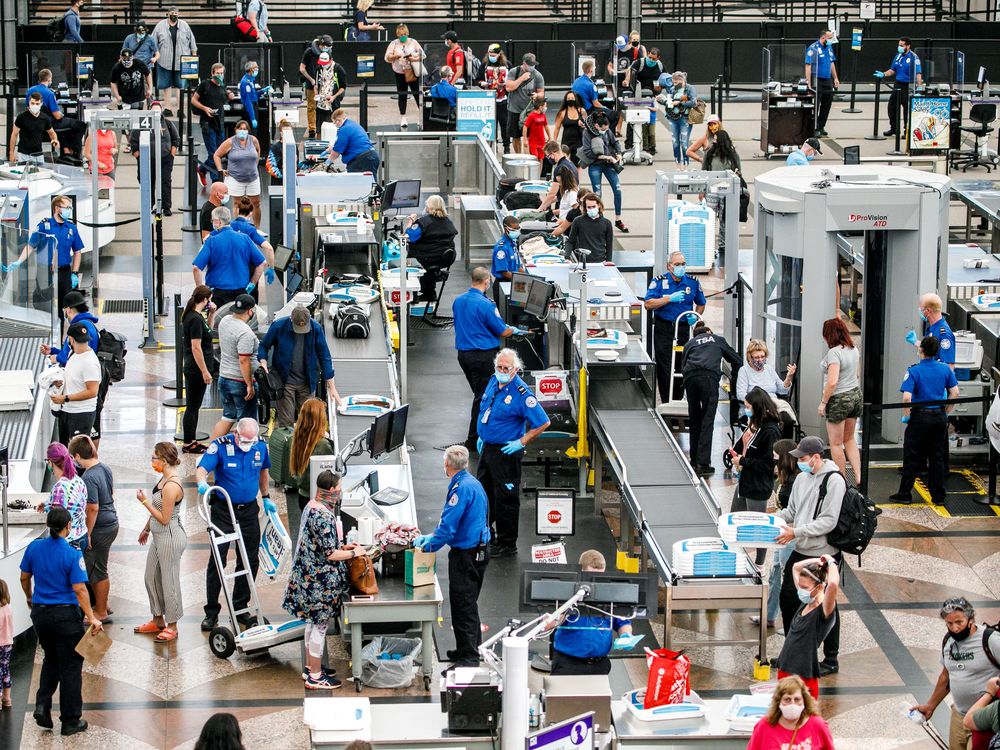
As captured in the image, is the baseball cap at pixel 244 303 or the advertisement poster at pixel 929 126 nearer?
the baseball cap at pixel 244 303

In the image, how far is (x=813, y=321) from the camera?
1717cm

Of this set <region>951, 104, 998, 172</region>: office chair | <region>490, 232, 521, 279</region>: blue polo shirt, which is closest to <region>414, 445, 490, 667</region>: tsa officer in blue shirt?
<region>490, 232, 521, 279</region>: blue polo shirt

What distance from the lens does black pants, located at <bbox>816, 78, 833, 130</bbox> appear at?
30.9m

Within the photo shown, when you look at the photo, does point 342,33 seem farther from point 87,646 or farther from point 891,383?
point 87,646

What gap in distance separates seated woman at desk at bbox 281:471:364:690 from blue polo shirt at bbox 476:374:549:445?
2.48 meters

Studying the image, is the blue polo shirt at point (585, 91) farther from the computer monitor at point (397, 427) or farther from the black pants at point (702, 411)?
the computer monitor at point (397, 427)

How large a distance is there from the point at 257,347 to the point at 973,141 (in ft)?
65.3

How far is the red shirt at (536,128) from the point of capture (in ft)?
92.3

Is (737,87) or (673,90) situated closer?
(673,90)

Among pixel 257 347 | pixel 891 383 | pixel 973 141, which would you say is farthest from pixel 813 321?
pixel 973 141

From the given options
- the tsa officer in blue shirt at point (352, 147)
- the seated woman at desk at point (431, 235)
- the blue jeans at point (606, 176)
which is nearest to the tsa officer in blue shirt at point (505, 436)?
the seated woman at desk at point (431, 235)

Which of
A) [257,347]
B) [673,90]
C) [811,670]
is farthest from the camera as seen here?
[673,90]

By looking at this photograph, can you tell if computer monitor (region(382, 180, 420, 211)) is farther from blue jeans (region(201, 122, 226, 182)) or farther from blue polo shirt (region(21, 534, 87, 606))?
blue polo shirt (region(21, 534, 87, 606))

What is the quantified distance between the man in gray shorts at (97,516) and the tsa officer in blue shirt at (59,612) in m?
0.97
